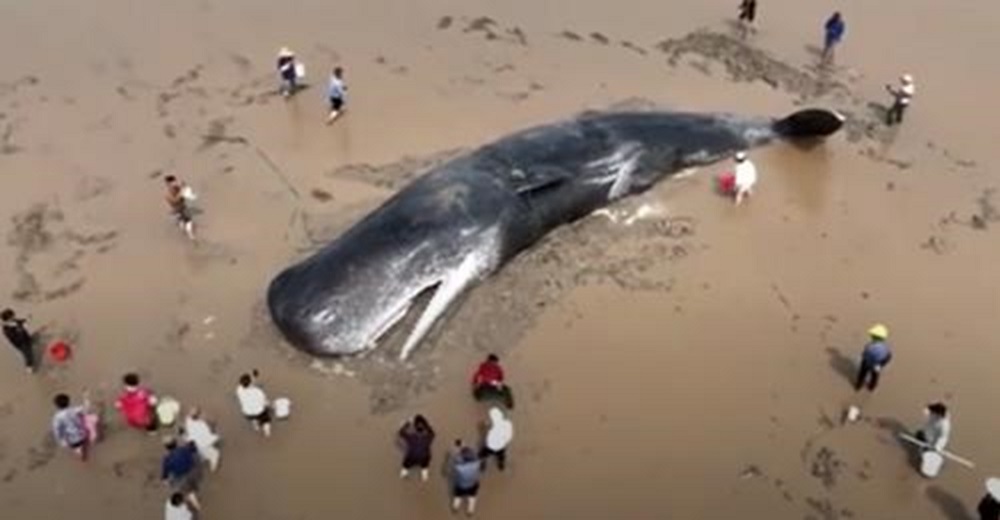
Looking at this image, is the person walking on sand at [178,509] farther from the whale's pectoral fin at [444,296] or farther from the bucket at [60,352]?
the whale's pectoral fin at [444,296]

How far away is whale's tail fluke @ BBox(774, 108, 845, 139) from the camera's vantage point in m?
20.7

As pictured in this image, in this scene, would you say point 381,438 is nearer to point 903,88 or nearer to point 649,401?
point 649,401

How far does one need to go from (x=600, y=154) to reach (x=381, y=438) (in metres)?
6.73

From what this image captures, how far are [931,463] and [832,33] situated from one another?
11.6 metres

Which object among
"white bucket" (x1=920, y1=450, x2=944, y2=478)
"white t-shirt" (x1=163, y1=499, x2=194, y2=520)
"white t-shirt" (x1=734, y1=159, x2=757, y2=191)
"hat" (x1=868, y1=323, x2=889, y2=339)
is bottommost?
"white bucket" (x1=920, y1=450, x2=944, y2=478)

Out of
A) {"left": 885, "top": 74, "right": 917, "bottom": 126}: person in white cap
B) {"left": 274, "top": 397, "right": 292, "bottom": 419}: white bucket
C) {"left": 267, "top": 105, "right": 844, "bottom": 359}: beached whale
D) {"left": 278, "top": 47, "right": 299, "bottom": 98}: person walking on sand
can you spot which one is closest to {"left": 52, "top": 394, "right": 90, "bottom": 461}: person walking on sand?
{"left": 274, "top": 397, "right": 292, "bottom": 419}: white bucket

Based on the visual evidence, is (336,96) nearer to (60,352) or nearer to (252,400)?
(60,352)

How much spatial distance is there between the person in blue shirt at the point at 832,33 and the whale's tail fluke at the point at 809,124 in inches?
117

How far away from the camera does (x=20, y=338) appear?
1538 centimetres

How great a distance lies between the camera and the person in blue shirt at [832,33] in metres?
23.4

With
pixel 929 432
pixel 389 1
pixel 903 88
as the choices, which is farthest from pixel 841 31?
pixel 929 432

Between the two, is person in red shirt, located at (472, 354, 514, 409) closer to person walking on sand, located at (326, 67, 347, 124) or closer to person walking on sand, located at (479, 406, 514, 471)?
person walking on sand, located at (479, 406, 514, 471)

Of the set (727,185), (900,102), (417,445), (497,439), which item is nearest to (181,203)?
(417,445)

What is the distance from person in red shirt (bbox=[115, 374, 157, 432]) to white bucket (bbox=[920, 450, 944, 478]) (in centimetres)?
1004
